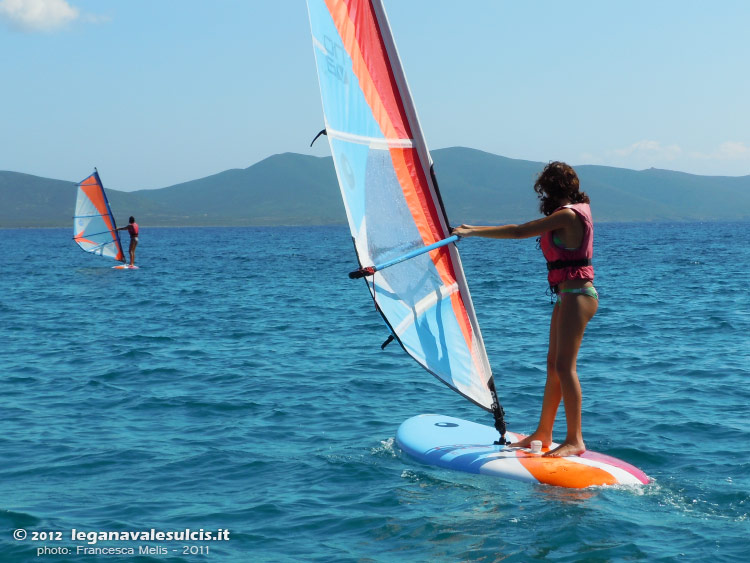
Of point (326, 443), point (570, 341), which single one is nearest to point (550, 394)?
point (570, 341)

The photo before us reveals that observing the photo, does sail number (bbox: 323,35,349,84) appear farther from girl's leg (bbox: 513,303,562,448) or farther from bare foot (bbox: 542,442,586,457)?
bare foot (bbox: 542,442,586,457)

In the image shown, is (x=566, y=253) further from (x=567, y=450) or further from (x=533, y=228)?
(x=567, y=450)

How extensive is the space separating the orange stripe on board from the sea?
110mm

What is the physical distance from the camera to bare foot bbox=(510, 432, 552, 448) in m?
7.47

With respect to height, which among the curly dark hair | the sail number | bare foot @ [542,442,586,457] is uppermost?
the sail number

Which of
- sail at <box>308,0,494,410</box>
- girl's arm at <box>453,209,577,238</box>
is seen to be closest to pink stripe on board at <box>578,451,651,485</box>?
sail at <box>308,0,494,410</box>

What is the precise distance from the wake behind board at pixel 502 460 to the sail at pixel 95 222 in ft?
105

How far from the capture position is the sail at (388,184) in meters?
6.41

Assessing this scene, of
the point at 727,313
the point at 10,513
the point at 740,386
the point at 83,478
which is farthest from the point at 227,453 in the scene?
the point at 727,313

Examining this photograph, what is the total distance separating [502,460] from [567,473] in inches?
22.8

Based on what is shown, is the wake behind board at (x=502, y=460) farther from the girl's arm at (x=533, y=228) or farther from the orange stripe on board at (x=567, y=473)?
the girl's arm at (x=533, y=228)

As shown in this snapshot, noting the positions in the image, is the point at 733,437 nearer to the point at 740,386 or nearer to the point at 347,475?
the point at 740,386

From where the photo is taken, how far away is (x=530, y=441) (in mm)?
7562

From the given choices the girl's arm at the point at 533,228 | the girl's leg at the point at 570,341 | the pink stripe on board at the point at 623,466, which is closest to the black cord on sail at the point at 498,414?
the girl's leg at the point at 570,341
